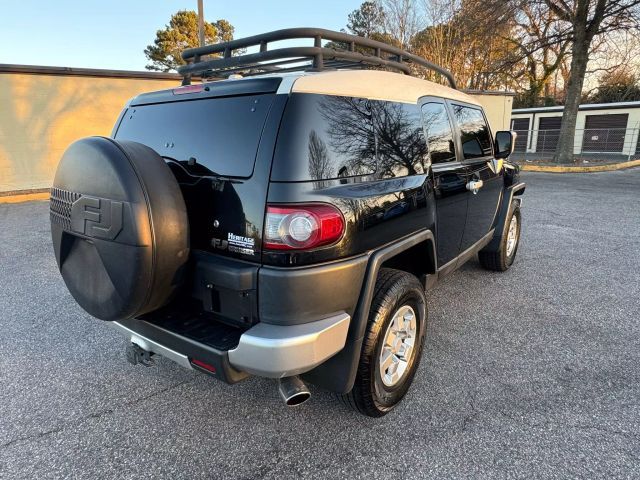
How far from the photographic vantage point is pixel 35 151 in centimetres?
1119

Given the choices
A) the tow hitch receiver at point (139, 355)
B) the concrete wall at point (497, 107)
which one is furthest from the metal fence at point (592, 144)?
the tow hitch receiver at point (139, 355)

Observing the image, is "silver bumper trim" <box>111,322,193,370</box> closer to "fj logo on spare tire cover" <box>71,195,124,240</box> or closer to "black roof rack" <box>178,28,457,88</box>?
"fj logo on spare tire cover" <box>71,195,124,240</box>

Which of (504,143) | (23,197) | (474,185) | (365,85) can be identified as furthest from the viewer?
(23,197)

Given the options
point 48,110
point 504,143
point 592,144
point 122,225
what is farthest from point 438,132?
point 592,144

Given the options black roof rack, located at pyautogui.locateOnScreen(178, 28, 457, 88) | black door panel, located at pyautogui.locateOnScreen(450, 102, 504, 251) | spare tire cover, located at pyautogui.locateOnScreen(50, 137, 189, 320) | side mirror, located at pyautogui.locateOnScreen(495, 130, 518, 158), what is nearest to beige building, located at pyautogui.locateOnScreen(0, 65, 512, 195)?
black roof rack, located at pyautogui.locateOnScreen(178, 28, 457, 88)

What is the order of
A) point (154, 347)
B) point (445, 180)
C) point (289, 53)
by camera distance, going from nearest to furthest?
point (154, 347) → point (289, 53) → point (445, 180)

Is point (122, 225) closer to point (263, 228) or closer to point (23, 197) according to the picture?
point (263, 228)

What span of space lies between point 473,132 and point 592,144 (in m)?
23.5

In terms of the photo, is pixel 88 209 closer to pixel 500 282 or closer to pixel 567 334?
pixel 567 334

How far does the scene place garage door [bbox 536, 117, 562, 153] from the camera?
77.6ft

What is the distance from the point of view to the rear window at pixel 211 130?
Answer: 2039 millimetres

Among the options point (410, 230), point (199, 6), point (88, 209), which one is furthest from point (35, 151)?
point (410, 230)

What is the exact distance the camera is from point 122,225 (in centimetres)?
190

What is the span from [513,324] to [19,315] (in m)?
4.55
